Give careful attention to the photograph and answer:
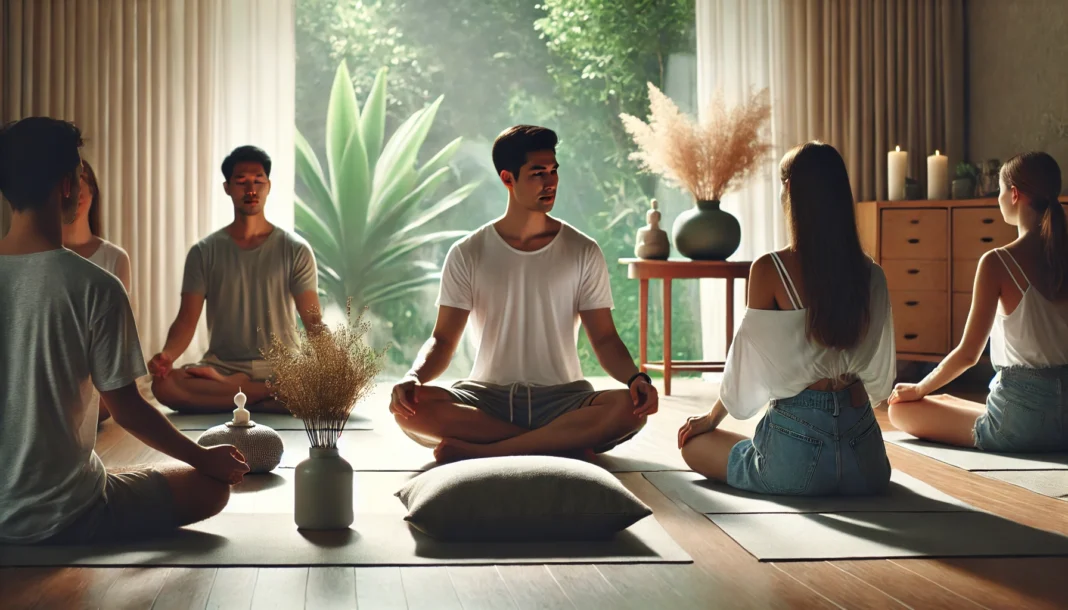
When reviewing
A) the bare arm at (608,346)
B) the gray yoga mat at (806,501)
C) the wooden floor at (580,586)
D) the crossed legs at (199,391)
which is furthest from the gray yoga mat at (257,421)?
the wooden floor at (580,586)

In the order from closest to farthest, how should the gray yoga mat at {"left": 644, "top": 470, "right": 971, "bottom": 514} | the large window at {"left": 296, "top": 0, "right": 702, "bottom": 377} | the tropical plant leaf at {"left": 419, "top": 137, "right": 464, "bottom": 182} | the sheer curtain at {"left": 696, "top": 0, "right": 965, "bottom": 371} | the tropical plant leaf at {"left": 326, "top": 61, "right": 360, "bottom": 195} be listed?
the gray yoga mat at {"left": 644, "top": 470, "right": 971, "bottom": 514}, the sheer curtain at {"left": 696, "top": 0, "right": 965, "bottom": 371}, the tropical plant leaf at {"left": 326, "top": 61, "right": 360, "bottom": 195}, the tropical plant leaf at {"left": 419, "top": 137, "right": 464, "bottom": 182}, the large window at {"left": 296, "top": 0, "right": 702, "bottom": 377}

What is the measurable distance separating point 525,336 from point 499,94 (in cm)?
418

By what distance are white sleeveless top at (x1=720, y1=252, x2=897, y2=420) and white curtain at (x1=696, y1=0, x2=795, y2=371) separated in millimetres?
3252

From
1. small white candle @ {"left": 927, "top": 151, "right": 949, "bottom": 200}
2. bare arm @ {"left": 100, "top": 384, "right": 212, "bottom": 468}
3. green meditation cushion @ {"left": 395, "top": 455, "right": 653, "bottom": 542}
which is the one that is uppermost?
small white candle @ {"left": 927, "top": 151, "right": 949, "bottom": 200}

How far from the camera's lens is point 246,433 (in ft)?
10.6

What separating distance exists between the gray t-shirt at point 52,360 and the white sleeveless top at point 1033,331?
103 inches

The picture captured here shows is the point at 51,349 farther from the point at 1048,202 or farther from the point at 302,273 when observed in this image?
the point at 1048,202

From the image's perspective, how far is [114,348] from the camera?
2.21m

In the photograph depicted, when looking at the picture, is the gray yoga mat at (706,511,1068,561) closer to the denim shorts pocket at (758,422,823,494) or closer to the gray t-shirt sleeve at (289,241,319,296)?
the denim shorts pocket at (758,422,823,494)

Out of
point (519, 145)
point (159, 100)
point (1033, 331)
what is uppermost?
point (159, 100)

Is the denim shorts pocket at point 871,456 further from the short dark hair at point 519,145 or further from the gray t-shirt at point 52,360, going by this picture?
the gray t-shirt at point 52,360

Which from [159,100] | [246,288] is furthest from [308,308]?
[159,100]

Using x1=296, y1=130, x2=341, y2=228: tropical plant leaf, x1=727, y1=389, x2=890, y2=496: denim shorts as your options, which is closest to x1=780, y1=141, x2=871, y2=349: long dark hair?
x1=727, y1=389, x2=890, y2=496: denim shorts

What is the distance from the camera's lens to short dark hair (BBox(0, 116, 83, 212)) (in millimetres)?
2215
